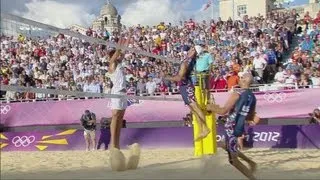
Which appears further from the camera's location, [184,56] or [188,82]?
[184,56]

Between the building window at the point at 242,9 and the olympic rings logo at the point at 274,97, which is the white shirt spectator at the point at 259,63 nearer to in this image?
the olympic rings logo at the point at 274,97

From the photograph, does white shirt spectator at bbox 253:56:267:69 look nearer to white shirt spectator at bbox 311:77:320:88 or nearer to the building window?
white shirt spectator at bbox 311:77:320:88

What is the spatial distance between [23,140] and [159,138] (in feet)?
11.1

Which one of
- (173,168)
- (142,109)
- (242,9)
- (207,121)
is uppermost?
(242,9)

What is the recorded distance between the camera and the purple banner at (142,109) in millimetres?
14086

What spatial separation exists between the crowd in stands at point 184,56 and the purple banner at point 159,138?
1329 millimetres

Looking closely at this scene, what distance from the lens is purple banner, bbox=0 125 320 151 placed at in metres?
12.0

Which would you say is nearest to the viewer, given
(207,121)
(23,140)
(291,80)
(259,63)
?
(207,121)

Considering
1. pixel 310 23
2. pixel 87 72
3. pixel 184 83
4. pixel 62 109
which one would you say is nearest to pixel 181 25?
pixel 310 23

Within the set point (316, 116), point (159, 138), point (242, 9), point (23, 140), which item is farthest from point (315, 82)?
point (242, 9)

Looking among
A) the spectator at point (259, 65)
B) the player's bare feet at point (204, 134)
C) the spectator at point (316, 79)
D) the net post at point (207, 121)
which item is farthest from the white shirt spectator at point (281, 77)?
the player's bare feet at point (204, 134)

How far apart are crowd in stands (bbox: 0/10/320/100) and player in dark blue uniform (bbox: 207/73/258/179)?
6.96 metres

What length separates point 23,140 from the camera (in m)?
13.9

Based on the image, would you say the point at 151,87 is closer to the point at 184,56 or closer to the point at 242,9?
the point at 184,56
